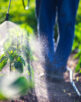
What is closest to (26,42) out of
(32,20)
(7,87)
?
(7,87)

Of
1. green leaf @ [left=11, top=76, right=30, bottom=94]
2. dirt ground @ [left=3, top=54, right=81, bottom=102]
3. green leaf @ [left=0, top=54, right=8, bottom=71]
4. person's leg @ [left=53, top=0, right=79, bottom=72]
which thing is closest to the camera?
green leaf @ [left=11, top=76, right=30, bottom=94]

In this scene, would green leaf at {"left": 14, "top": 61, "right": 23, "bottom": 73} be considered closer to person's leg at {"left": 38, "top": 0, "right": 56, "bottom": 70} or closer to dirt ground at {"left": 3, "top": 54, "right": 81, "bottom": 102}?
dirt ground at {"left": 3, "top": 54, "right": 81, "bottom": 102}

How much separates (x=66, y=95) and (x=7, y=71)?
84cm

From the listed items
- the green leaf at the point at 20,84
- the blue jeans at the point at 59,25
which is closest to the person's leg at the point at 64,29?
the blue jeans at the point at 59,25

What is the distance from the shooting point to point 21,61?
198 centimetres

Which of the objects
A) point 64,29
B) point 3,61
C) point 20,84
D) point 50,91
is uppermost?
point 64,29

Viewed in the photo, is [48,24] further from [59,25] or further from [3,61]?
[3,61]

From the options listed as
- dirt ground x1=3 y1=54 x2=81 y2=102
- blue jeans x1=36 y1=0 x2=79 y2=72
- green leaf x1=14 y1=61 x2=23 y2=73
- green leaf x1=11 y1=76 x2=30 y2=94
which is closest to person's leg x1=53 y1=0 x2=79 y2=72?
blue jeans x1=36 y1=0 x2=79 y2=72

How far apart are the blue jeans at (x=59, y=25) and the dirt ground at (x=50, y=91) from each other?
0.65 feet

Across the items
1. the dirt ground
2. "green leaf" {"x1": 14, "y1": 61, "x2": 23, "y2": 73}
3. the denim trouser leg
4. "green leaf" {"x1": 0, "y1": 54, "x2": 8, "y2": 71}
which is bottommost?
the dirt ground

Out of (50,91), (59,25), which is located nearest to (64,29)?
(59,25)

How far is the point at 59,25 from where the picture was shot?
115 inches

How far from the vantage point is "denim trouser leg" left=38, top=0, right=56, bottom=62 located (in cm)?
285

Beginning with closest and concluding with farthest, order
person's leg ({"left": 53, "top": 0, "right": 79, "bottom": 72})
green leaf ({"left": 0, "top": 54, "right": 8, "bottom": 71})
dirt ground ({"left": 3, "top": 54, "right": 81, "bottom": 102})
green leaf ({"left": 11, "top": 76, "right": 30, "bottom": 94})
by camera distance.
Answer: green leaf ({"left": 11, "top": 76, "right": 30, "bottom": 94}) < green leaf ({"left": 0, "top": 54, "right": 8, "bottom": 71}) < dirt ground ({"left": 3, "top": 54, "right": 81, "bottom": 102}) < person's leg ({"left": 53, "top": 0, "right": 79, "bottom": 72})
